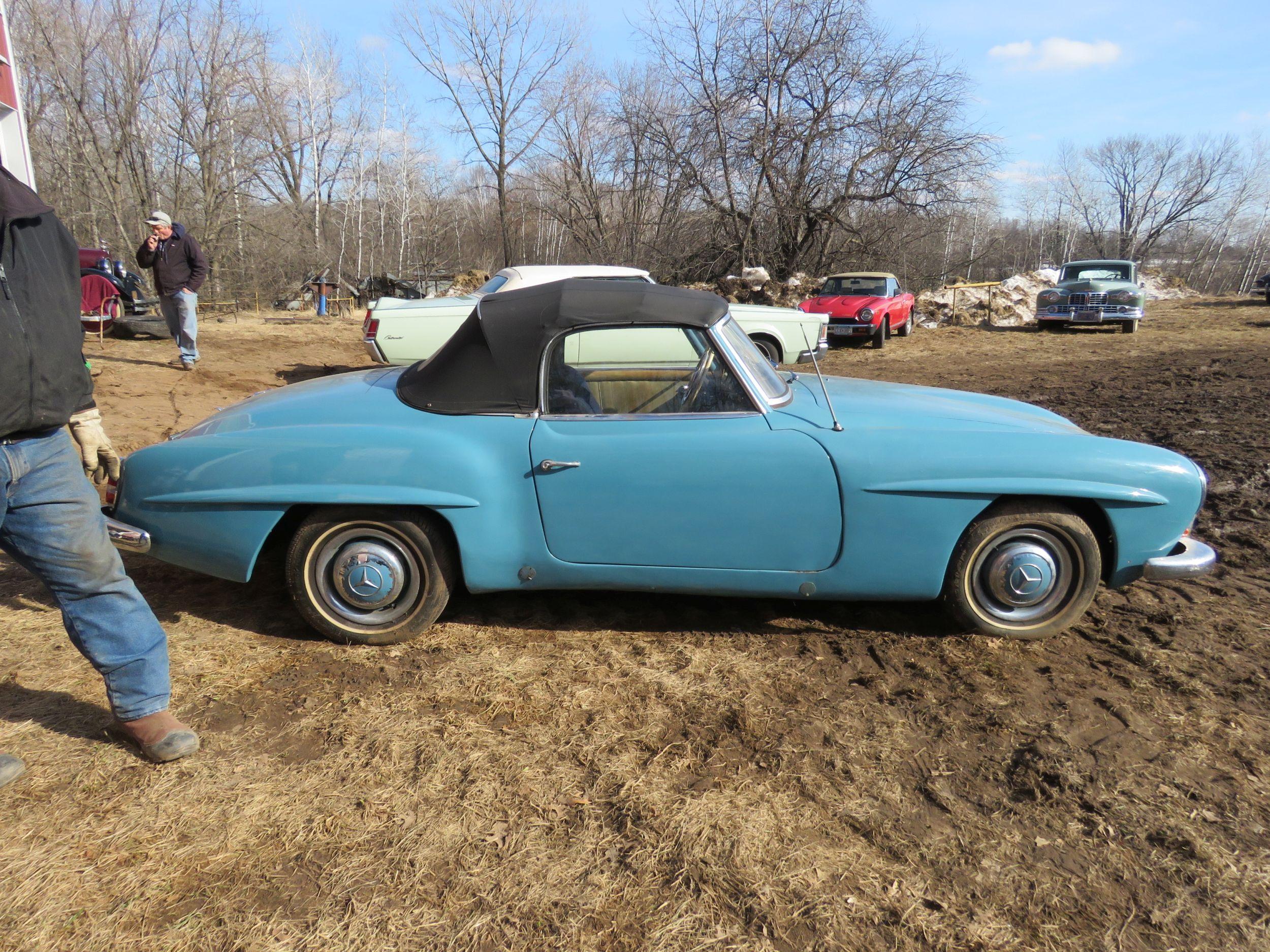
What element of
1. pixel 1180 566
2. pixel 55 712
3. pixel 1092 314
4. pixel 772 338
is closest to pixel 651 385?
pixel 1180 566

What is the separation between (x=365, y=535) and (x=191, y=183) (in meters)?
28.4

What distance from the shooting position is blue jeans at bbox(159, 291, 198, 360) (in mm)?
9266

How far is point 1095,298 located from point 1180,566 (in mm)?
16457

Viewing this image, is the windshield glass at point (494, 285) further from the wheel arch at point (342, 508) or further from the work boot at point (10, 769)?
the work boot at point (10, 769)

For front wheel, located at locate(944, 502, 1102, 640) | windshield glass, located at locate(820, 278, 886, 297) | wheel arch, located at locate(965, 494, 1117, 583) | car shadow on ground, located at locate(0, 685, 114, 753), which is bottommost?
car shadow on ground, located at locate(0, 685, 114, 753)

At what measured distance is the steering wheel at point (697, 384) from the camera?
3.28 meters

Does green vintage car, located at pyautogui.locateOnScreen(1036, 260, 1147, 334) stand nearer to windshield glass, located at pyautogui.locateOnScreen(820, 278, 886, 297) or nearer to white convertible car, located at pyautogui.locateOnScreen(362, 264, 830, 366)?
windshield glass, located at pyautogui.locateOnScreen(820, 278, 886, 297)

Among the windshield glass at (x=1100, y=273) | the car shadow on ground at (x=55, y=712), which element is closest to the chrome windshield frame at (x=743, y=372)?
the car shadow on ground at (x=55, y=712)

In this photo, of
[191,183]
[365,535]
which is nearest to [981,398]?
[365,535]

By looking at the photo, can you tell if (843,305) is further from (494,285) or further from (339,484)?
(339,484)

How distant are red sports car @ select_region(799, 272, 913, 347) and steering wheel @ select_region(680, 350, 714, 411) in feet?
39.5

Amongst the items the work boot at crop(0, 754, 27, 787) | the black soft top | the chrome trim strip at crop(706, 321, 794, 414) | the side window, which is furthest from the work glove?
the chrome trim strip at crop(706, 321, 794, 414)

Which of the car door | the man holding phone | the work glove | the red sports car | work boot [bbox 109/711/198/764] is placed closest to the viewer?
work boot [bbox 109/711/198/764]

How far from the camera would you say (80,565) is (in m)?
2.29
